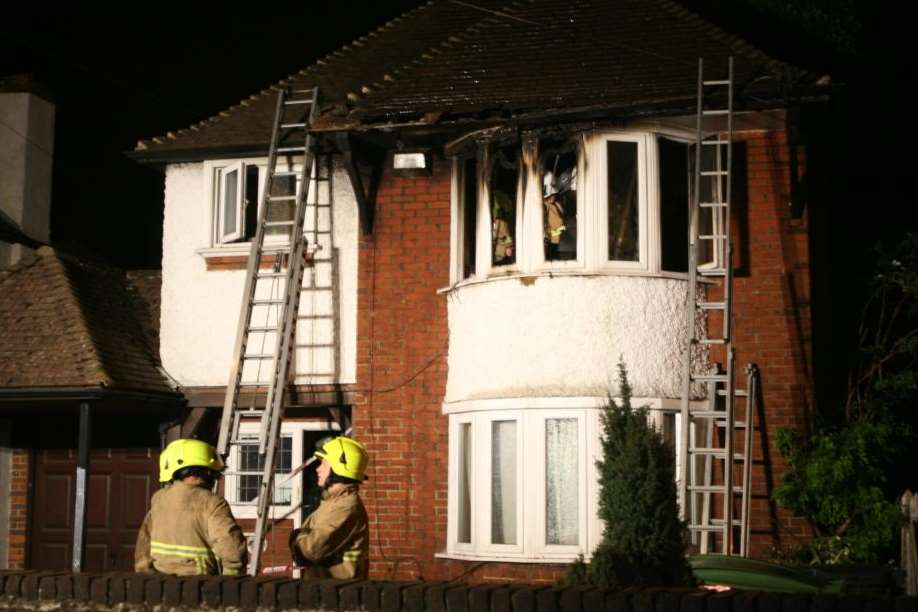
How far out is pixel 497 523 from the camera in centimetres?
1434

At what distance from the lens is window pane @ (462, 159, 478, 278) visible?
604 inches

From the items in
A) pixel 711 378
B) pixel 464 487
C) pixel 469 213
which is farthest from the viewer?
pixel 469 213

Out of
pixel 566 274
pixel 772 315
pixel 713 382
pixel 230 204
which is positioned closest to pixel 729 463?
pixel 713 382

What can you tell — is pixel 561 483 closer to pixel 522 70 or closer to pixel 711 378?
pixel 711 378

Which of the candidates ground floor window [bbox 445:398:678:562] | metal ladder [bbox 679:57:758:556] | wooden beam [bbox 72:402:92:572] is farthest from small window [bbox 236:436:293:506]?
metal ladder [bbox 679:57:758:556]

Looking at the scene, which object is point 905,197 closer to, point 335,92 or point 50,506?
point 335,92

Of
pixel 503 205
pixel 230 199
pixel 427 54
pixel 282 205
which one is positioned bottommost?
pixel 503 205

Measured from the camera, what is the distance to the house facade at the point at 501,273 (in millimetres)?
14109

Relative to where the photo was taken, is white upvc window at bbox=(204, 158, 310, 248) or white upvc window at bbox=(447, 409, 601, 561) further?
white upvc window at bbox=(204, 158, 310, 248)

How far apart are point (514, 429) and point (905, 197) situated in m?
7.31

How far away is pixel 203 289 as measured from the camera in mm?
16469

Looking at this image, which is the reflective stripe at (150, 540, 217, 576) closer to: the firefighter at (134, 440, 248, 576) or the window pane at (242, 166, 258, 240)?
the firefighter at (134, 440, 248, 576)

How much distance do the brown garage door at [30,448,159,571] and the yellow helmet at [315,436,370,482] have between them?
843 centimetres

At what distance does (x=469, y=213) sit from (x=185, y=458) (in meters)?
6.70
